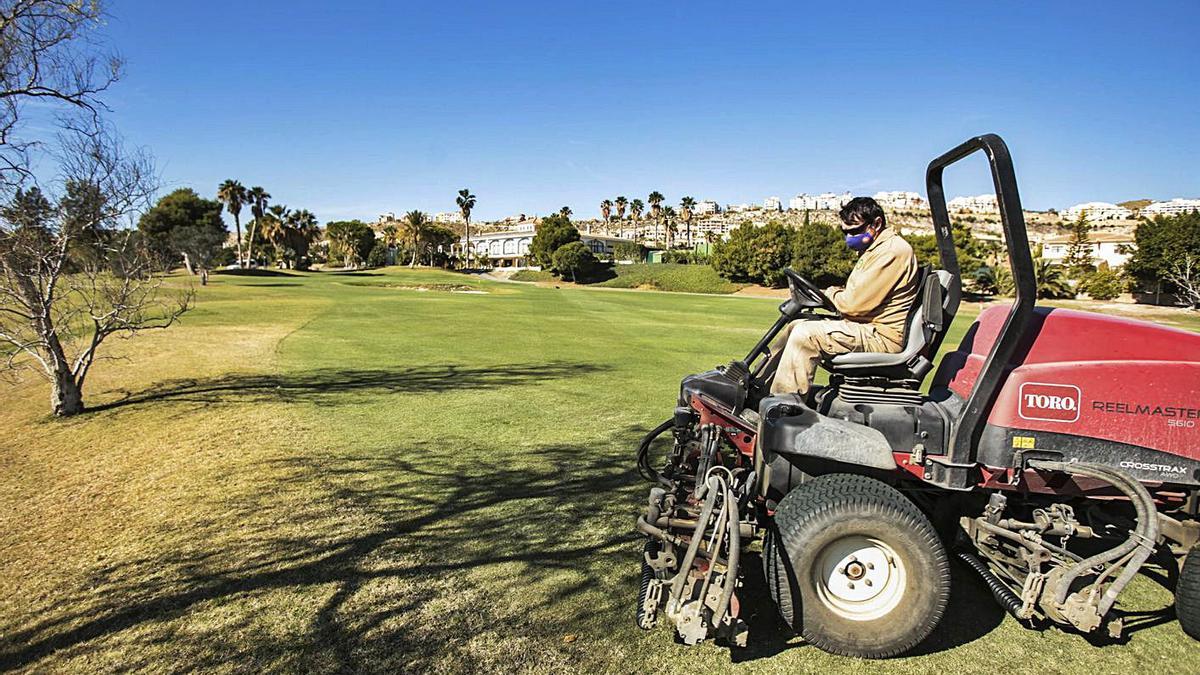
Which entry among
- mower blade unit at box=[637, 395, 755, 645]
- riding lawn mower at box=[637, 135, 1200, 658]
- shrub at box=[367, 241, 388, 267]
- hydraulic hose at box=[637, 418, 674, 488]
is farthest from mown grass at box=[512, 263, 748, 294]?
riding lawn mower at box=[637, 135, 1200, 658]

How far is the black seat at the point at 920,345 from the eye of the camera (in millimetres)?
3662

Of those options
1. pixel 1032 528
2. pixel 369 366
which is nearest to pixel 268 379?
pixel 369 366

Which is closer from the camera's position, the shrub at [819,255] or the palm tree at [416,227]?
the shrub at [819,255]

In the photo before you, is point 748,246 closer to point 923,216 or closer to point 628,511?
point 628,511

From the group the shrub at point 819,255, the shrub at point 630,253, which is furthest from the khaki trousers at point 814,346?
the shrub at point 630,253

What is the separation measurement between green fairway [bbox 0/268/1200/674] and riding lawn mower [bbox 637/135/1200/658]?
0.35 m

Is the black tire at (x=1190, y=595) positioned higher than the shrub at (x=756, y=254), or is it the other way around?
the shrub at (x=756, y=254)

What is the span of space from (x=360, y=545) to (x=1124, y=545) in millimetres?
4646

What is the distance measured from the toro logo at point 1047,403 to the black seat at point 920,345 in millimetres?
500

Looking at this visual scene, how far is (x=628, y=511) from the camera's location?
5367 millimetres

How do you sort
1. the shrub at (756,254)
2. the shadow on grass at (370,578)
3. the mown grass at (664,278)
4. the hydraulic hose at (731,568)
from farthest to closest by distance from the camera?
the mown grass at (664,278), the shrub at (756,254), the shadow on grass at (370,578), the hydraulic hose at (731,568)

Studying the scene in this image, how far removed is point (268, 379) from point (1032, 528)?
11.6 m

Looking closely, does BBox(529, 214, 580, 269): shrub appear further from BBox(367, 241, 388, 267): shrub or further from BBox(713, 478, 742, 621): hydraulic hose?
BBox(713, 478, 742, 621): hydraulic hose

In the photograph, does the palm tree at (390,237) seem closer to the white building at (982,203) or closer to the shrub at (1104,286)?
the shrub at (1104,286)
